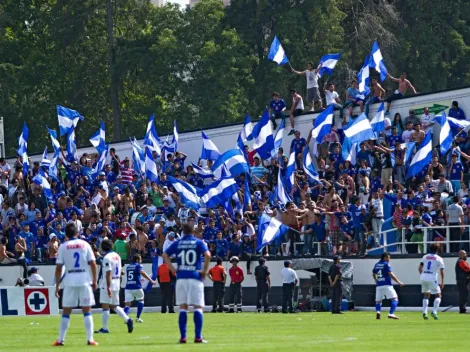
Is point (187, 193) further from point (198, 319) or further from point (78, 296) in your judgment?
point (198, 319)

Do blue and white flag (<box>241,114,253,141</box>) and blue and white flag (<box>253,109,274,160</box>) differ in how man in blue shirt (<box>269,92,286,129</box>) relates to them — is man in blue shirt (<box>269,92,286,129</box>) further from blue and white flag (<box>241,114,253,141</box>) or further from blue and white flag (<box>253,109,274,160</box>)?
blue and white flag (<box>253,109,274,160</box>)

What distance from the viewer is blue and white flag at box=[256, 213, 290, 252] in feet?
123

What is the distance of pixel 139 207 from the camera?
4338 centimetres

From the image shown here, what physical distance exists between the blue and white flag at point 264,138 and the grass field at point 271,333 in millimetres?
7887

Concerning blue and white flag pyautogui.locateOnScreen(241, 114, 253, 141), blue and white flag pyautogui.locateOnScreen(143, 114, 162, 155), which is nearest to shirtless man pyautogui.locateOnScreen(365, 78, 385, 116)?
blue and white flag pyautogui.locateOnScreen(241, 114, 253, 141)

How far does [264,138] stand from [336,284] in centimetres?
753

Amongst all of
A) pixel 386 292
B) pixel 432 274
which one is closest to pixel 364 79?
pixel 432 274

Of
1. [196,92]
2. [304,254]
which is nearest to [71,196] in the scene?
[304,254]

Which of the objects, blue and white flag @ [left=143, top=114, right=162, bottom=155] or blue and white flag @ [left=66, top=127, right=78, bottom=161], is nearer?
blue and white flag @ [left=143, top=114, right=162, bottom=155]

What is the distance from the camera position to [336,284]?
3591 centimetres

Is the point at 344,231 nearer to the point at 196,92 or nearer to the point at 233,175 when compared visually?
the point at 233,175

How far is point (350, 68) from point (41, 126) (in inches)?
774

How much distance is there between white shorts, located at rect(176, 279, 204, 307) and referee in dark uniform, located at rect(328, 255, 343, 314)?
47.0 feet

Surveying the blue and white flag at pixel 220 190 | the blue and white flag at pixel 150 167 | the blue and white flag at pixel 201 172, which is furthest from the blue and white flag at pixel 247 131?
the blue and white flag at pixel 220 190
